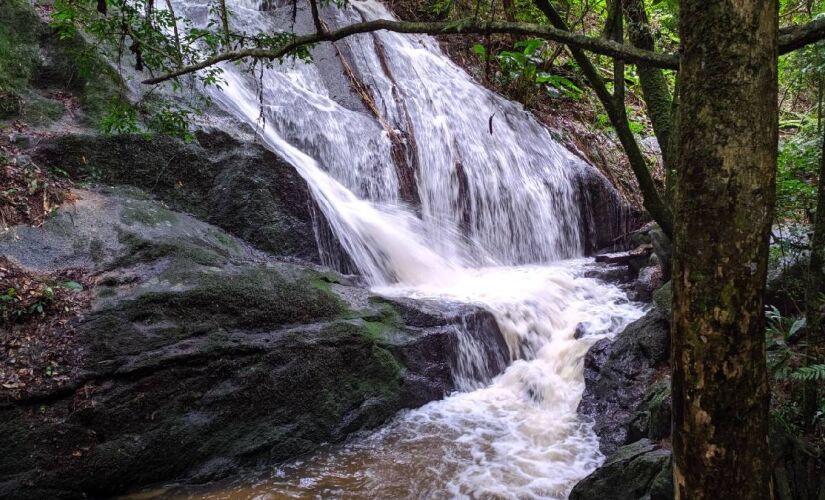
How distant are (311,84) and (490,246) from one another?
4.74 metres

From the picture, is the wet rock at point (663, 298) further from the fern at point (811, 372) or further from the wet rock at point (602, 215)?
the wet rock at point (602, 215)

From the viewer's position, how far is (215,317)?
4.73m

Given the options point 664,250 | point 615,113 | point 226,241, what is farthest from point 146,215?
point 664,250

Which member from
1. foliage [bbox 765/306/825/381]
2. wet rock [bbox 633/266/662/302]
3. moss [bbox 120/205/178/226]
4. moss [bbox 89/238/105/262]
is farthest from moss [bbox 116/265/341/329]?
wet rock [bbox 633/266/662/302]

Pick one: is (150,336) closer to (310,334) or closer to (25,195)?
(310,334)

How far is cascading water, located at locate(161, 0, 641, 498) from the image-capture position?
14.8 feet

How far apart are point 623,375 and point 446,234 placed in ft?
14.6

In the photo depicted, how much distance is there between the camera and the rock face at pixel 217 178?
5.81 metres

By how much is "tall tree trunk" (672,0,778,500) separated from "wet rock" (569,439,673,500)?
4.83 feet

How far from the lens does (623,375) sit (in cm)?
537

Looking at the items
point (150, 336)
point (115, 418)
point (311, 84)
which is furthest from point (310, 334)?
point (311, 84)

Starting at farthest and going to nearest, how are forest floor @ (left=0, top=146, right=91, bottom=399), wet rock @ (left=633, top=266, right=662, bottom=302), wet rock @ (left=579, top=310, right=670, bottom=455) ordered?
wet rock @ (left=633, top=266, right=662, bottom=302) < wet rock @ (left=579, top=310, right=670, bottom=455) < forest floor @ (left=0, top=146, right=91, bottom=399)

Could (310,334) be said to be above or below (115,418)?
above

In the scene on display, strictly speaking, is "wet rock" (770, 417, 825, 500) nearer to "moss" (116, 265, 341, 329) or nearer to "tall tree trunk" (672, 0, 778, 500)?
"tall tree trunk" (672, 0, 778, 500)
